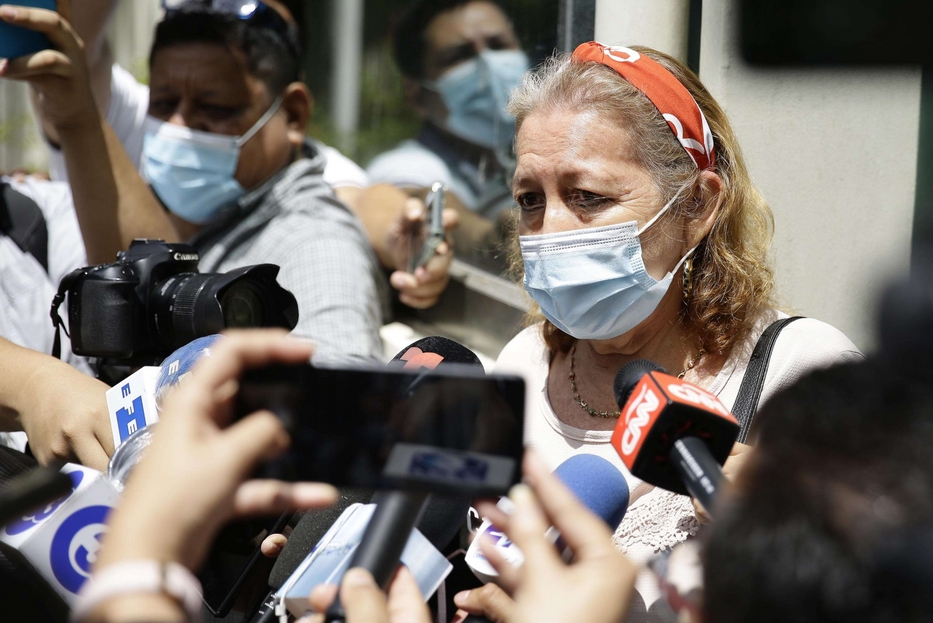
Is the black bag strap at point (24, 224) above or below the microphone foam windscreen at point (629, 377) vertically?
below

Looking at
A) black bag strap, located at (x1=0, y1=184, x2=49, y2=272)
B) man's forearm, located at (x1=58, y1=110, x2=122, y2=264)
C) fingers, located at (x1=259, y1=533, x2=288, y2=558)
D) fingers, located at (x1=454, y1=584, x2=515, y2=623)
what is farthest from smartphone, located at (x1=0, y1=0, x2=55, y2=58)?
fingers, located at (x1=454, y1=584, x2=515, y2=623)

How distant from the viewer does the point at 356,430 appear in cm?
98

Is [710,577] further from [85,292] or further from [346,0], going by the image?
[346,0]

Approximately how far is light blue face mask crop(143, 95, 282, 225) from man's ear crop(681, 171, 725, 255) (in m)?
1.74

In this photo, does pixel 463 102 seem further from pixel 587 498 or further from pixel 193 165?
pixel 587 498

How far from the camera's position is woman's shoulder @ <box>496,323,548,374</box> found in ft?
7.31

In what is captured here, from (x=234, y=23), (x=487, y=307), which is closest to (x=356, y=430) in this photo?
(x=234, y=23)

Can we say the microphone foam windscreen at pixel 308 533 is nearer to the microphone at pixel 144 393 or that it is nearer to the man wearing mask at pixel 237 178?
the microphone at pixel 144 393

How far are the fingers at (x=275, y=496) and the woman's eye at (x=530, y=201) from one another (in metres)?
1.19

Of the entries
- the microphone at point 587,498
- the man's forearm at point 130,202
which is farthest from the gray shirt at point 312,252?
the microphone at point 587,498

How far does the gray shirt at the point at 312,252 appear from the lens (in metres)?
2.82

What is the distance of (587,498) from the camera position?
1312mm

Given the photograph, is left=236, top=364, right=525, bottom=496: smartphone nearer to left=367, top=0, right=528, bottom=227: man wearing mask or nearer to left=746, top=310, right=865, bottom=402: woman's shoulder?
left=746, top=310, right=865, bottom=402: woman's shoulder

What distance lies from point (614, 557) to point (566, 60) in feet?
4.86
